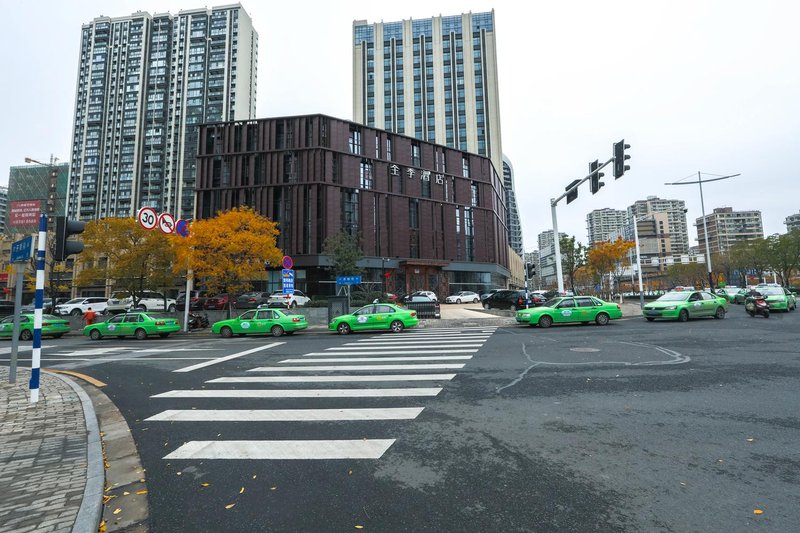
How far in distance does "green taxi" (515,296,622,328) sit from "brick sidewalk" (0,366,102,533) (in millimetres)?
16513

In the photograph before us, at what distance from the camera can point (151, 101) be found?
309 ft

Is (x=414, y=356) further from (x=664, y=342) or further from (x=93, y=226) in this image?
(x=93, y=226)

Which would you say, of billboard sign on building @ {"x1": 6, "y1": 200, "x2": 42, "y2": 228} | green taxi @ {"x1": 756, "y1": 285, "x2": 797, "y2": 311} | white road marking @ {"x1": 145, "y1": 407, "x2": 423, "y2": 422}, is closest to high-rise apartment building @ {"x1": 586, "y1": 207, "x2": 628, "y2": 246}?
green taxi @ {"x1": 756, "y1": 285, "x2": 797, "y2": 311}

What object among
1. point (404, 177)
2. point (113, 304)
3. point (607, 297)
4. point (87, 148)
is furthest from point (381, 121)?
point (87, 148)

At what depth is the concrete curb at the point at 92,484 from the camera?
109 inches

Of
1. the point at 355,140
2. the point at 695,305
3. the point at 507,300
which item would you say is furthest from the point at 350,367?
the point at 355,140

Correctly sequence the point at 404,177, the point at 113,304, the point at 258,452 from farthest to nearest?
the point at 404,177, the point at 113,304, the point at 258,452

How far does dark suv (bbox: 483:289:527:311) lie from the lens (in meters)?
26.0

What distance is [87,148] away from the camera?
9281 cm

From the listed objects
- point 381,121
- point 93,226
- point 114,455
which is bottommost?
point 114,455

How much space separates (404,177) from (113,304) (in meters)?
35.6

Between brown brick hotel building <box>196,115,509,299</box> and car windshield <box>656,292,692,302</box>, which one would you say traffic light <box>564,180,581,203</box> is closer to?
car windshield <box>656,292,692,302</box>

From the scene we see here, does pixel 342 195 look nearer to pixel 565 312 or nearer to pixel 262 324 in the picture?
pixel 262 324

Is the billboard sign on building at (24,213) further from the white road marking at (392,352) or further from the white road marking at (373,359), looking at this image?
the white road marking at (373,359)
